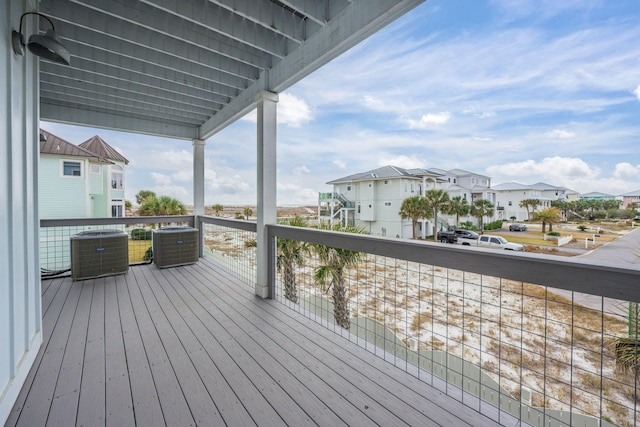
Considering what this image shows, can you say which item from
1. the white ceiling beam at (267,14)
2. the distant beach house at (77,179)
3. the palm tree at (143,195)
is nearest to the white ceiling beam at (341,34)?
the white ceiling beam at (267,14)

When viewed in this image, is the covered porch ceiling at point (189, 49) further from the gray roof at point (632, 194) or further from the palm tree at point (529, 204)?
the palm tree at point (529, 204)

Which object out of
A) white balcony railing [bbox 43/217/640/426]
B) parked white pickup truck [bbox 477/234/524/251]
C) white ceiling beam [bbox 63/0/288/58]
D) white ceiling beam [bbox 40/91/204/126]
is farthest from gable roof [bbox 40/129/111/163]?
parked white pickup truck [bbox 477/234/524/251]

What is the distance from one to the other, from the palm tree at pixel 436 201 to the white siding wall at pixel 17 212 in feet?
15.3

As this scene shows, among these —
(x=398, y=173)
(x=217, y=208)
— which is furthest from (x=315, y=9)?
(x=217, y=208)

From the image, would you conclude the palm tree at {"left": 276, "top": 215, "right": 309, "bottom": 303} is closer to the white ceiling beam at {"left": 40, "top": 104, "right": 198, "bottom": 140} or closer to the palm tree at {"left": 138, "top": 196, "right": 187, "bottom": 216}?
the white ceiling beam at {"left": 40, "top": 104, "right": 198, "bottom": 140}

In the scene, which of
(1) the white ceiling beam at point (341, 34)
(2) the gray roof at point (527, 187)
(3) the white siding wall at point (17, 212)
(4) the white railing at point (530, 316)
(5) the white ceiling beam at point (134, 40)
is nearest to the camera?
(4) the white railing at point (530, 316)

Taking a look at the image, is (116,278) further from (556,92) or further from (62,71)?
(556,92)

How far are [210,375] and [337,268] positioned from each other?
95.2 inches

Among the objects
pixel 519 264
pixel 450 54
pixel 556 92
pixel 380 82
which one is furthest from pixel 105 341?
pixel 380 82

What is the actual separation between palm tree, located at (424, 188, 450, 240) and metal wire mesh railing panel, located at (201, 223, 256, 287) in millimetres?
3040

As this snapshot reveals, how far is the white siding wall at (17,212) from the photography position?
1.50 metres

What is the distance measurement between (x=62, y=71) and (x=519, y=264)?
5.06 metres

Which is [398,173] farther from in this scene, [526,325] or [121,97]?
[121,97]

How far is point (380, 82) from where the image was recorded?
671 centimetres
